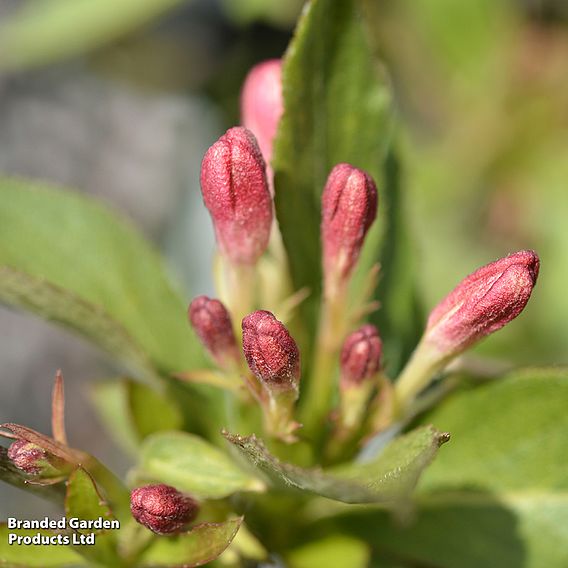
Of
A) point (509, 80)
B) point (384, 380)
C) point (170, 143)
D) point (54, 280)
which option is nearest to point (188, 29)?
point (170, 143)

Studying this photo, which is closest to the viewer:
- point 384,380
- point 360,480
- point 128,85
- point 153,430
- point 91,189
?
point 360,480

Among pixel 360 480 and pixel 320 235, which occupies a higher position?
pixel 320 235

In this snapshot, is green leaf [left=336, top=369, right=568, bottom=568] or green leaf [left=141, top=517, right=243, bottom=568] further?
green leaf [left=336, top=369, right=568, bottom=568]

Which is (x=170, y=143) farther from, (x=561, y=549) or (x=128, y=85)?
(x=561, y=549)

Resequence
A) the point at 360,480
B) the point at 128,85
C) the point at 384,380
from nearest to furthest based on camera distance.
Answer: the point at 360,480 → the point at 384,380 → the point at 128,85

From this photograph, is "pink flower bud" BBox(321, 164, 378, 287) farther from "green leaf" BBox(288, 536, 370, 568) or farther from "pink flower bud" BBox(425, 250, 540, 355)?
"green leaf" BBox(288, 536, 370, 568)

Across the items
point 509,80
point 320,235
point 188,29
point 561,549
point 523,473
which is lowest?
point 561,549

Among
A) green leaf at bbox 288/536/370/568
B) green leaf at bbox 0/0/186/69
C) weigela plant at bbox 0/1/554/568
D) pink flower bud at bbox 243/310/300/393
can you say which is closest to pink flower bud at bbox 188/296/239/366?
weigela plant at bbox 0/1/554/568

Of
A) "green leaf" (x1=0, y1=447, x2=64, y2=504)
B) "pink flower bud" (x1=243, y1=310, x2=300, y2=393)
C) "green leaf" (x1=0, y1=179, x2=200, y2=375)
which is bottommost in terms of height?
"green leaf" (x1=0, y1=447, x2=64, y2=504)
